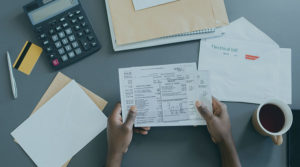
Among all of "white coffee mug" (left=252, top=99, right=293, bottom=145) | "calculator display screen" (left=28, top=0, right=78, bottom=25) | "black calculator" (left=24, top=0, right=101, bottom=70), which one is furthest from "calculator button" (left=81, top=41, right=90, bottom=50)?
"white coffee mug" (left=252, top=99, right=293, bottom=145)

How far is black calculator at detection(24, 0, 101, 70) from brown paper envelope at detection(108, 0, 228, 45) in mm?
85

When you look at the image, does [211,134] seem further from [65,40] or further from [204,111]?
[65,40]

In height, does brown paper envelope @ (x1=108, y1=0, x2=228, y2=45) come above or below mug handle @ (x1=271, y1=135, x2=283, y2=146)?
above

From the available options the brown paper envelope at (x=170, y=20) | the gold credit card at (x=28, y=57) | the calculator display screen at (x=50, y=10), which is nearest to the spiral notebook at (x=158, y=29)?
the brown paper envelope at (x=170, y=20)

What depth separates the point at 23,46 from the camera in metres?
0.63

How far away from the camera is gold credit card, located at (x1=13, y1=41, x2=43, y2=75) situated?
620 millimetres

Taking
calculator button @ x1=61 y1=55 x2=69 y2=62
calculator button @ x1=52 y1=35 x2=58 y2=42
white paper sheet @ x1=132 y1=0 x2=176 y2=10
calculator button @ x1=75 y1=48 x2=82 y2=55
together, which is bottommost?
calculator button @ x1=61 y1=55 x2=69 y2=62

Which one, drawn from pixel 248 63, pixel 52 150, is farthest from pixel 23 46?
pixel 248 63

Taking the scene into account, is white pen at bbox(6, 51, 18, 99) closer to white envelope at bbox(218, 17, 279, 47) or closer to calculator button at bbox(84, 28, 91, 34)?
calculator button at bbox(84, 28, 91, 34)

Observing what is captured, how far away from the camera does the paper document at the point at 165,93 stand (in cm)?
55

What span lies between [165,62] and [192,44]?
0.09 meters

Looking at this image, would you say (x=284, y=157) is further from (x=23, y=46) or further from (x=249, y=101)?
(x=23, y=46)

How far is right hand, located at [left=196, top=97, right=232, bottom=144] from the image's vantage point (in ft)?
1.79

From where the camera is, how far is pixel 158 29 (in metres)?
0.60
